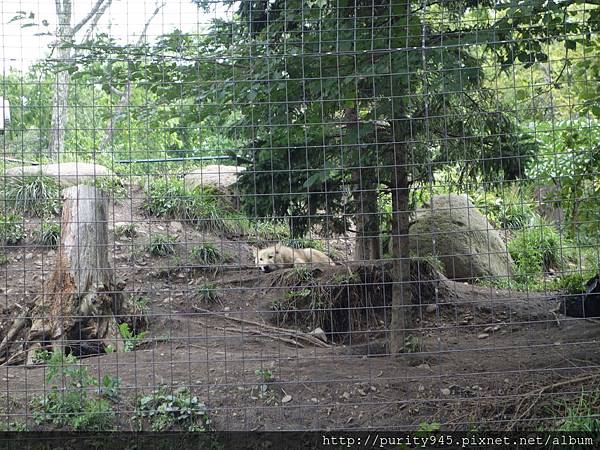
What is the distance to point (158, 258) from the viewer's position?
9141 millimetres

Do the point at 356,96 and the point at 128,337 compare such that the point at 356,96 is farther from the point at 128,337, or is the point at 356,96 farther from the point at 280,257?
the point at 280,257

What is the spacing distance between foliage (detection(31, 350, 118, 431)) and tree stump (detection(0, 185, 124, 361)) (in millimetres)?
1009

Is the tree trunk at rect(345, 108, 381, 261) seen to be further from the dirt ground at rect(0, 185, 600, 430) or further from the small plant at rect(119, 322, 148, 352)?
the small plant at rect(119, 322, 148, 352)

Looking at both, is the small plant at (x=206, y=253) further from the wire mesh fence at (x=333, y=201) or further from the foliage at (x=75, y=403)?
the foliage at (x=75, y=403)

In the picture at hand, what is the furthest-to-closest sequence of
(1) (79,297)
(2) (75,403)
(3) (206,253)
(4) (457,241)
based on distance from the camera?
(4) (457,241)
(3) (206,253)
(1) (79,297)
(2) (75,403)

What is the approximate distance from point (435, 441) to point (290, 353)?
5.17 feet

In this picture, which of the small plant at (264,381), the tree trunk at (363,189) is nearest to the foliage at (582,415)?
the tree trunk at (363,189)

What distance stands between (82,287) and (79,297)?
98mm

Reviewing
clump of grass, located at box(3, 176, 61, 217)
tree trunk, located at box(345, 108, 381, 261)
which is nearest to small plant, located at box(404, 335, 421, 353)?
tree trunk, located at box(345, 108, 381, 261)

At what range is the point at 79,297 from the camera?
6.23 meters

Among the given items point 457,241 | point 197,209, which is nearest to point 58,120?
point 197,209

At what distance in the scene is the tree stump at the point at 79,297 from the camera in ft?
19.9

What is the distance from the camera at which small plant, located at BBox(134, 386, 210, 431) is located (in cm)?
463

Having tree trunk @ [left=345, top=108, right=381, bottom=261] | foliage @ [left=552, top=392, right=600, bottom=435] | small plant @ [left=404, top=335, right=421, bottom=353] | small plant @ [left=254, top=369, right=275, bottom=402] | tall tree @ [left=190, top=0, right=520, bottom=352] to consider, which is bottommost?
foliage @ [left=552, top=392, right=600, bottom=435]
